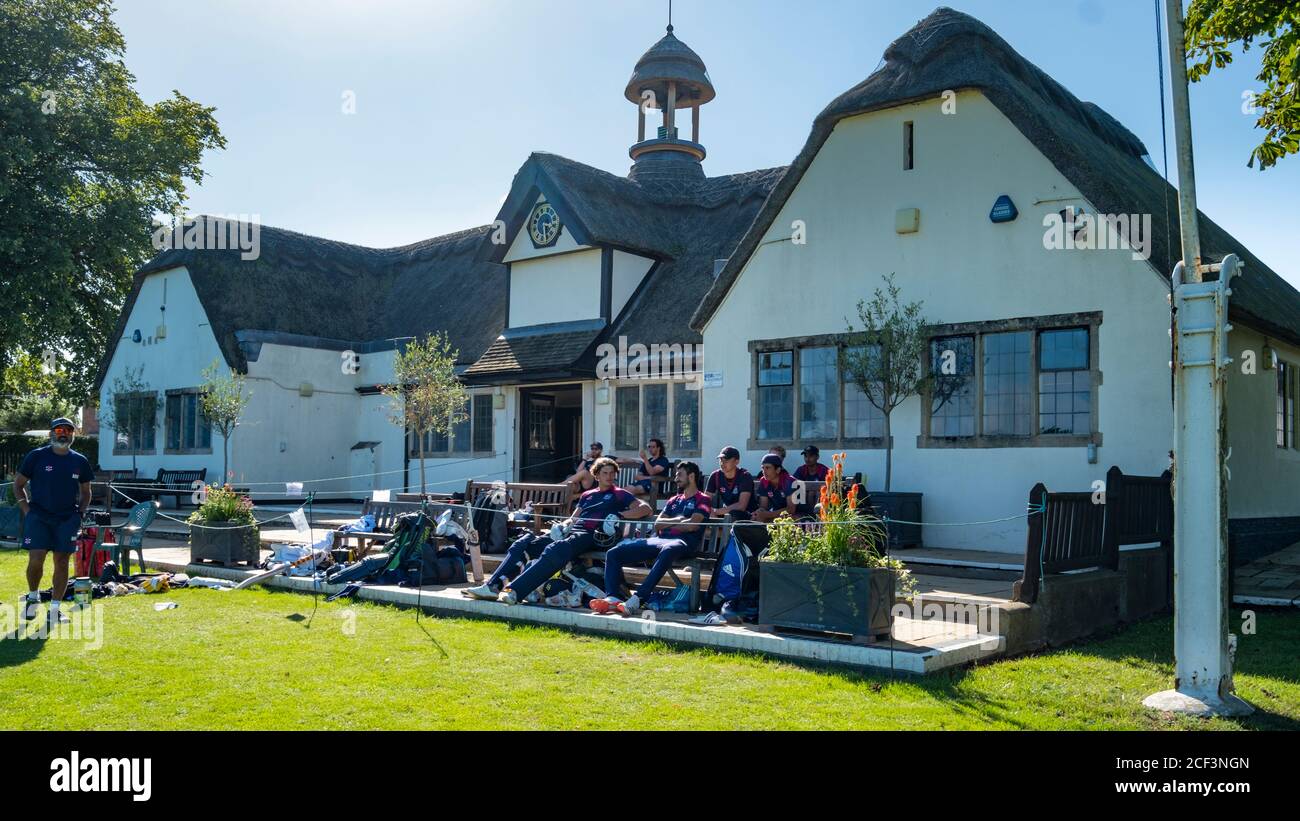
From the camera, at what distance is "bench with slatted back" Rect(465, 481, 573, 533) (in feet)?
43.2

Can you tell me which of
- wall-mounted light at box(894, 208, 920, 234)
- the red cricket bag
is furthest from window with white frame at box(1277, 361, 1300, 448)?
the red cricket bag

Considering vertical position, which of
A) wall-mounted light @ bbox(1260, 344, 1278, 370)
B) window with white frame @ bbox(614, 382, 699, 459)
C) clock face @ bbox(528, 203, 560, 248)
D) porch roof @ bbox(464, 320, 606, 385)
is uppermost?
clock face @ bbox(528, 203, 560, 248)

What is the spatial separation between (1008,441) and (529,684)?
8864 mm

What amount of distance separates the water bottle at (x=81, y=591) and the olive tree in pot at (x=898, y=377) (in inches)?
370

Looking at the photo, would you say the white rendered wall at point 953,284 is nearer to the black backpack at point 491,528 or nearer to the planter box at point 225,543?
the black backpack at point 491,528

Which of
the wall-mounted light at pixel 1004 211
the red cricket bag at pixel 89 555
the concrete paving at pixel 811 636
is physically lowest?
the concrete paving at pixel 811 636

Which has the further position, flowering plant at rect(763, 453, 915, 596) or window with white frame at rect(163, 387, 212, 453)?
window with white frame at rect(163, 387, 212, 453)

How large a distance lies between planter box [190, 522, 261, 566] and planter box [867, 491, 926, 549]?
324 inches

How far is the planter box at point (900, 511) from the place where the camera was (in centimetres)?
1405

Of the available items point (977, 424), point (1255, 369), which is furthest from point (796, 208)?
point (1255, 369)

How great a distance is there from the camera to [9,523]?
60.8ft

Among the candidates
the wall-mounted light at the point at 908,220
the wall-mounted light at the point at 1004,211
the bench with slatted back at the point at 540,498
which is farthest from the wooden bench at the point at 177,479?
the wall-mounted light at the point at 1004,211

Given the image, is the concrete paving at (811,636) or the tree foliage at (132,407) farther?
the tree foliage at (132,407)

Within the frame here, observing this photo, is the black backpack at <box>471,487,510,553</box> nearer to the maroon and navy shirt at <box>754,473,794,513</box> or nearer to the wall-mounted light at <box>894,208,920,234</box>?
the maroon and navy shirt at <box>754,473,794,513</box>
